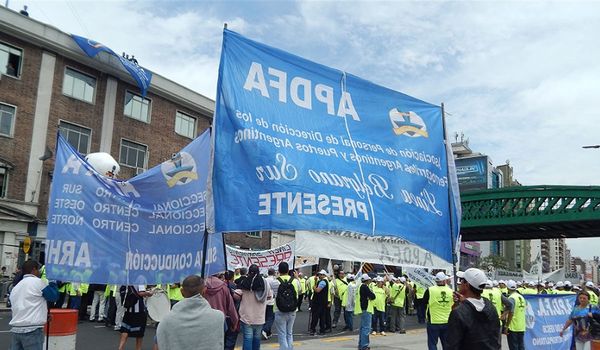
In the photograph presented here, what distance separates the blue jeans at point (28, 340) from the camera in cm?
655

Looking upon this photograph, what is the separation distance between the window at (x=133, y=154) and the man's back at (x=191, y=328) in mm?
28415

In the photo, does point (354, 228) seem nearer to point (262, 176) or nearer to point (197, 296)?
point (262, 176)

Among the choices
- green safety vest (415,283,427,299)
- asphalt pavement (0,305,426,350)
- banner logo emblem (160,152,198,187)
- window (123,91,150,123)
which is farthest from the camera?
window (123,91,150,123)

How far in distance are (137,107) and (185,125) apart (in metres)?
4.10

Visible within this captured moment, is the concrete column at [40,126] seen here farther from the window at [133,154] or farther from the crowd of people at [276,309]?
the crowd of people at [276,309]

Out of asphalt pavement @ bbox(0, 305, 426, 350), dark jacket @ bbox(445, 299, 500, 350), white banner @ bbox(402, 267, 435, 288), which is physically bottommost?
asphalt pavement @ bbox(0, 305, 426, 350)

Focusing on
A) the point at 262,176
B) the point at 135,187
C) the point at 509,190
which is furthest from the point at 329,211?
the point at 509,190

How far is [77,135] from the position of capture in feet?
94.3

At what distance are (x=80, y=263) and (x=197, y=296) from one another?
A: 9.87 feet

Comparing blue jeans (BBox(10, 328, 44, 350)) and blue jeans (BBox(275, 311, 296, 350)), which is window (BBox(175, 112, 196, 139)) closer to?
blue jeans (BBox(275, 311, 296, 350))

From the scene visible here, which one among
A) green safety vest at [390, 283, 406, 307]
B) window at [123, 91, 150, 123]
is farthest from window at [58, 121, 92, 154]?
green safety vest at [390, 283, 406, 307]

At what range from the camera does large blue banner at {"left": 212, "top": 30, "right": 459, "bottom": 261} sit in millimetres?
5211

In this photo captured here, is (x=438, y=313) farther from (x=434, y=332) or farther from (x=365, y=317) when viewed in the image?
(x=365, y=317)

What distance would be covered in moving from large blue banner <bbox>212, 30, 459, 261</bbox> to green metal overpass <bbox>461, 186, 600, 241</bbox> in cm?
A: 4590
